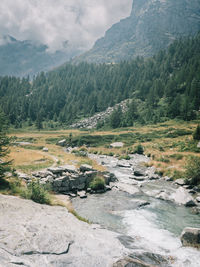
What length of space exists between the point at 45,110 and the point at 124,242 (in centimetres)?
19076

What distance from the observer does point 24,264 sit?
22.5ft

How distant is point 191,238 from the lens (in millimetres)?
12594

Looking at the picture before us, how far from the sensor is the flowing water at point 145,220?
11.4 meters

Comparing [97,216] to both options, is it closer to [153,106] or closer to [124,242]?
[124,242]

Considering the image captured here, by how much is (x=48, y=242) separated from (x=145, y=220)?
39.2 ft

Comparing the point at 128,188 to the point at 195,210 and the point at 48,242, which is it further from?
the point at 48,242

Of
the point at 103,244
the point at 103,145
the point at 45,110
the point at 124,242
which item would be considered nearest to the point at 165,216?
the point at 124,242

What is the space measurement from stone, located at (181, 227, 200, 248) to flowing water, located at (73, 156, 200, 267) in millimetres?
494

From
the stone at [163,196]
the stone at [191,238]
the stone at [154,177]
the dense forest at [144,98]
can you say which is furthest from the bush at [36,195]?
the dense forest at [144,98]

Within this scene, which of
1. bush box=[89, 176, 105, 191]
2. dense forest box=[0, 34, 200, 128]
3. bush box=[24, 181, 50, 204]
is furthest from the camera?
dense forest box=[0, 34, 200, 128]

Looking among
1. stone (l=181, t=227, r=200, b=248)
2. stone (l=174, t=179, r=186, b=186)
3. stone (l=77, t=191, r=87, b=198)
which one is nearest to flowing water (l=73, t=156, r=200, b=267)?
stone (l=181, t=227, r=200, b=248)

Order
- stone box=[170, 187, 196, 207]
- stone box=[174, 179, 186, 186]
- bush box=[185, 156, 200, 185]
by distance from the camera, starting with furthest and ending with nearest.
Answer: stone box=[174, 179, 186, 186] < bush box=[185, 156, 200, 185] < stone box=[170, 187, 196, 207]

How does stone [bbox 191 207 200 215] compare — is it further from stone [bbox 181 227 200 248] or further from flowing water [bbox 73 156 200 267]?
stone [bbox 181 227 200 248]

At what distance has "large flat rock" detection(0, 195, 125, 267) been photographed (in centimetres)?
777
